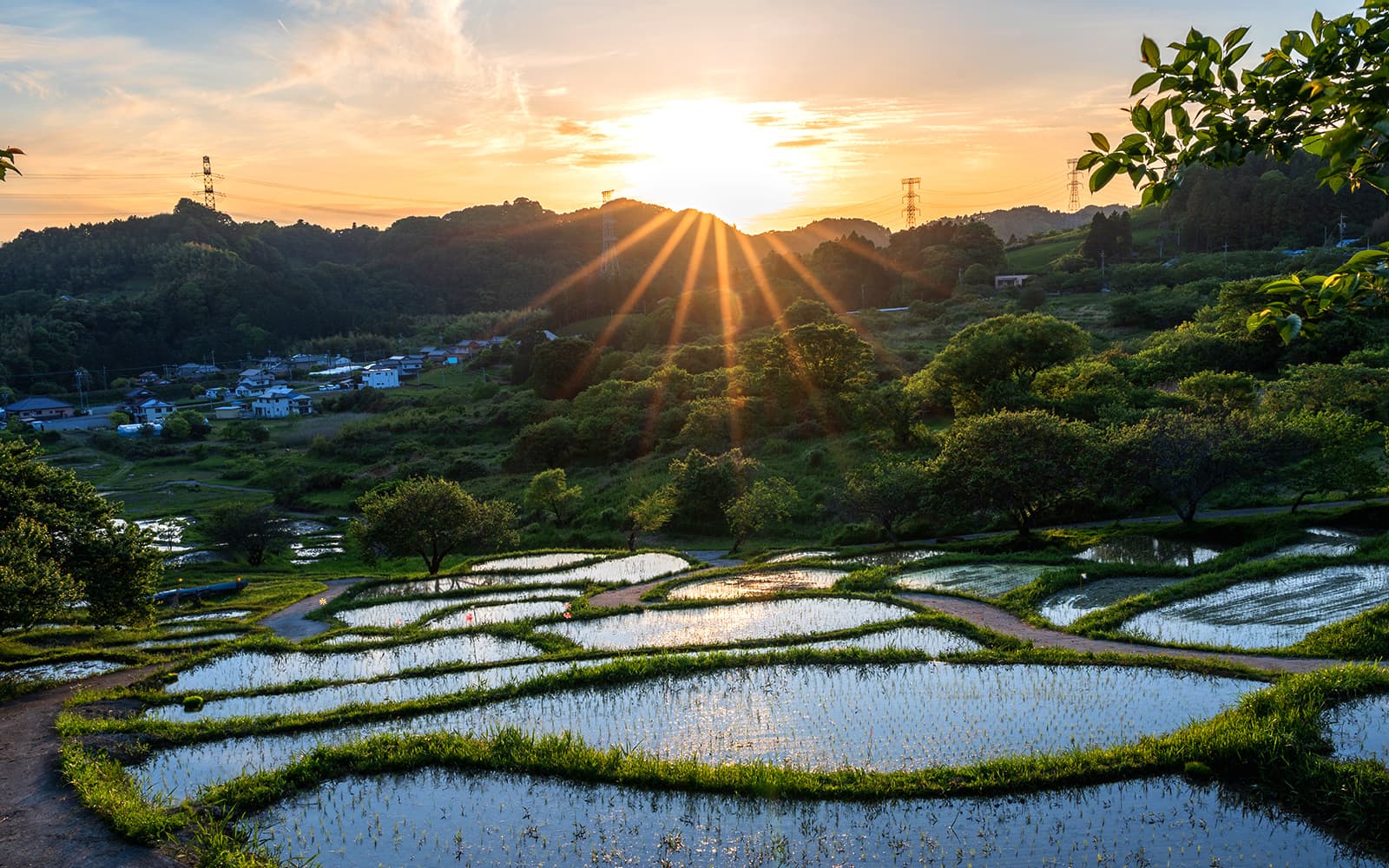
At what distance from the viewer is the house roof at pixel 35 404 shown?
101 metres

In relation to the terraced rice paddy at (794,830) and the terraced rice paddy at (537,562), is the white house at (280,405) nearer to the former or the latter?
the terraced rice paddy at (537,562)

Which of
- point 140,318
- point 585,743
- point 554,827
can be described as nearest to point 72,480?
point 585,743

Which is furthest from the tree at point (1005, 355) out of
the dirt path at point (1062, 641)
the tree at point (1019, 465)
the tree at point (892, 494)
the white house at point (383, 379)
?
the white house at point (383, 379)

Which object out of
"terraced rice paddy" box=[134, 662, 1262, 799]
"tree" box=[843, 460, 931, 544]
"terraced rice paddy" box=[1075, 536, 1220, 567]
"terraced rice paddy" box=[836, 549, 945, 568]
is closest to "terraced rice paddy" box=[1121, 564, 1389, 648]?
"terraced rice paddy" box=[1075, 536, 1220, 567]

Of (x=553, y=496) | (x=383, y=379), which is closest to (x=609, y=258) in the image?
(x=383, y=379)

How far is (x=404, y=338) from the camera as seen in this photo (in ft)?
518

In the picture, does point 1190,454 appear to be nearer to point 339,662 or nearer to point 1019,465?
point 1019,465

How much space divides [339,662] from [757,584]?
45.0 feet

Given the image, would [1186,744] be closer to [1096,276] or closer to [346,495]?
[346,495]

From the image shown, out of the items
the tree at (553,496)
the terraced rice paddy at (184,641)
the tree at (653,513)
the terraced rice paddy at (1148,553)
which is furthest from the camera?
the tree at (553,496)

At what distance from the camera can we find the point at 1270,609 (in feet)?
70.7

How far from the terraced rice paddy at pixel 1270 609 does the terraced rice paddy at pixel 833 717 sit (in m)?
3.29

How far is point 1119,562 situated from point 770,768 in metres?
17.8

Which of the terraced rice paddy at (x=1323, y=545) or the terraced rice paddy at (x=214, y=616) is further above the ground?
the terraced rice paddy at (x=1323, y=545)
